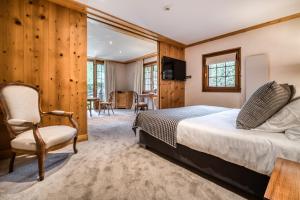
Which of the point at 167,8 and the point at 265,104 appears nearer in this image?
the point at 265,104

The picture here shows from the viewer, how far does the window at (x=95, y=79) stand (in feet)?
25.4

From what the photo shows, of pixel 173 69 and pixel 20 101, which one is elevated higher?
pixel 173 69

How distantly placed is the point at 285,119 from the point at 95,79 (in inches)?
304

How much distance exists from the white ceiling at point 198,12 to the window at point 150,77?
353 cm

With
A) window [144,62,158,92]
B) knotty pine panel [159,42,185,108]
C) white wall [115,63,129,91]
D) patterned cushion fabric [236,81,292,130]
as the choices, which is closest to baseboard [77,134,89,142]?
knotty pine panel [159,42,185,108]

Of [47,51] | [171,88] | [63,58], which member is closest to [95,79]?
[171,88]

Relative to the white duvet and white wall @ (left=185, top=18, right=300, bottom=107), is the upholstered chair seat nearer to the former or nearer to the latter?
the white duvet

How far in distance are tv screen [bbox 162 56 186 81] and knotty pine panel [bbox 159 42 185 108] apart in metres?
0.14

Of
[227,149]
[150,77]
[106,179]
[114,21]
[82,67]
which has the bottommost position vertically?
[106,179]

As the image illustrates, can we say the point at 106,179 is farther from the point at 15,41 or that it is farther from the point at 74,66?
the point at 15,41

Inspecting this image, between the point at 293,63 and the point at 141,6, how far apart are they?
3.21m

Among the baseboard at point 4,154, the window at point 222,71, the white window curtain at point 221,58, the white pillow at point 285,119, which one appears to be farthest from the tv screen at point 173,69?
the baseboard at point 4,154

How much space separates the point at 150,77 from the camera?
7625 mm

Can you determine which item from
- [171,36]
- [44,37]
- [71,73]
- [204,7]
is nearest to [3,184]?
[71,73]
